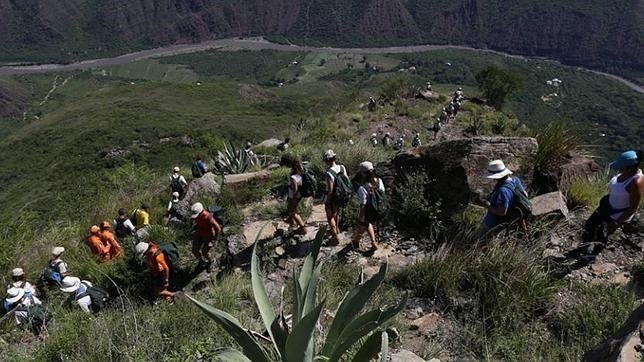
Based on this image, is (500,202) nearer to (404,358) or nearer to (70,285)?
(404,358)

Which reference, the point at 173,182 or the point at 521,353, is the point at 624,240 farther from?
the point at 173,182

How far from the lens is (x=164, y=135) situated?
268 feet

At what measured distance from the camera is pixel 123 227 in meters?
9.11

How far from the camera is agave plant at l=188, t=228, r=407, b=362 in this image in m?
2.31

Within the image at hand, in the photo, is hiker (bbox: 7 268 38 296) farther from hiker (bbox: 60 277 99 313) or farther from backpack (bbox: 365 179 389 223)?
backpack (bbox: 365 179 389 223)

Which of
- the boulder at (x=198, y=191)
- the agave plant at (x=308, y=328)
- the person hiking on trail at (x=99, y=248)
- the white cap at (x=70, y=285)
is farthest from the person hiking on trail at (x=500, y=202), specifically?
the person hiking on trail at (x=99, y=248)

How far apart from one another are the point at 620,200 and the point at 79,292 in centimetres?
623

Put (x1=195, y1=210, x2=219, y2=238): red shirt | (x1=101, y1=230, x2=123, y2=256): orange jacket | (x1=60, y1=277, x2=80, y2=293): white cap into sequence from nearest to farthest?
(x1=60, y1=277, x2=80, y2=293): white cap → (x1=195, y1=210, x2=219, y2=238): red shirt → (x1=101, y1=230, x2=123, y2=256): orange jacket

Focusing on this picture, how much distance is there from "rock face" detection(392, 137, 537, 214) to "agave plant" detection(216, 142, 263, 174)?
5.60 m

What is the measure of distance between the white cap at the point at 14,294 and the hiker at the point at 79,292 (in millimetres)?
558

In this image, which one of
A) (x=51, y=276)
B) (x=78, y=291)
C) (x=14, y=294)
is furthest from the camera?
(x=51, y=276)

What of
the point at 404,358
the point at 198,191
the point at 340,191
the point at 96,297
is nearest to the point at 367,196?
the point at 340,191

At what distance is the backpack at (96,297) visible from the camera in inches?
236

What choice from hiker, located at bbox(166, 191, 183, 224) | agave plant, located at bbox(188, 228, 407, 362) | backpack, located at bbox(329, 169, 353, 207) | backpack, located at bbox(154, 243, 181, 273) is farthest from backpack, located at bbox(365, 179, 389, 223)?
hiker, located at bbox(166, 191, 183, 224)
